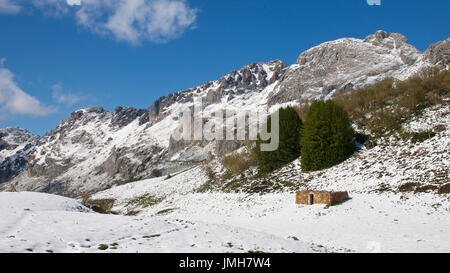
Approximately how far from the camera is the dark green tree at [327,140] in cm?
3912

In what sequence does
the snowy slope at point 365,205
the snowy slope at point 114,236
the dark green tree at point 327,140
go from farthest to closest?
1. the dark green tree at point 327,140
2. the snowy slope at point 365,205
3. the snowy slope at point 114,236

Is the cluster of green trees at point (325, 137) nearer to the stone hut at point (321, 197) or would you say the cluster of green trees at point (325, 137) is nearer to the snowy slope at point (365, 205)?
the snowy slope at point (365, 205)

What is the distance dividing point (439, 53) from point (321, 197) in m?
→ 193

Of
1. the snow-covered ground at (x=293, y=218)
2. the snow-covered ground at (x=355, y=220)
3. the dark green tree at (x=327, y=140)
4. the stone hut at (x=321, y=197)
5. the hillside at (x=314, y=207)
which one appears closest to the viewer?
the snow-covered ground at (x=293, y=218)

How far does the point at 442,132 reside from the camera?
33531mm

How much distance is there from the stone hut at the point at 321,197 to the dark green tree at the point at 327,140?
11.1 m

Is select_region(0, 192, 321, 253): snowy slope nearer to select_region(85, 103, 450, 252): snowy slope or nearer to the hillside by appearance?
the hillside

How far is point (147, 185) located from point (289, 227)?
200 ft

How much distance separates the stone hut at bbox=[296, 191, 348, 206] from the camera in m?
27.4

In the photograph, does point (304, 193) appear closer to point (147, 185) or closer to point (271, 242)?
point (271, 242)

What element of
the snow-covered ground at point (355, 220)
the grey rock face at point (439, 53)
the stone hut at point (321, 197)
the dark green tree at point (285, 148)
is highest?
the grey rock face at point (439, 53)

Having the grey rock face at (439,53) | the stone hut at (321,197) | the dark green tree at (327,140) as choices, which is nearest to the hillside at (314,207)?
the stone hut at (321,197)
